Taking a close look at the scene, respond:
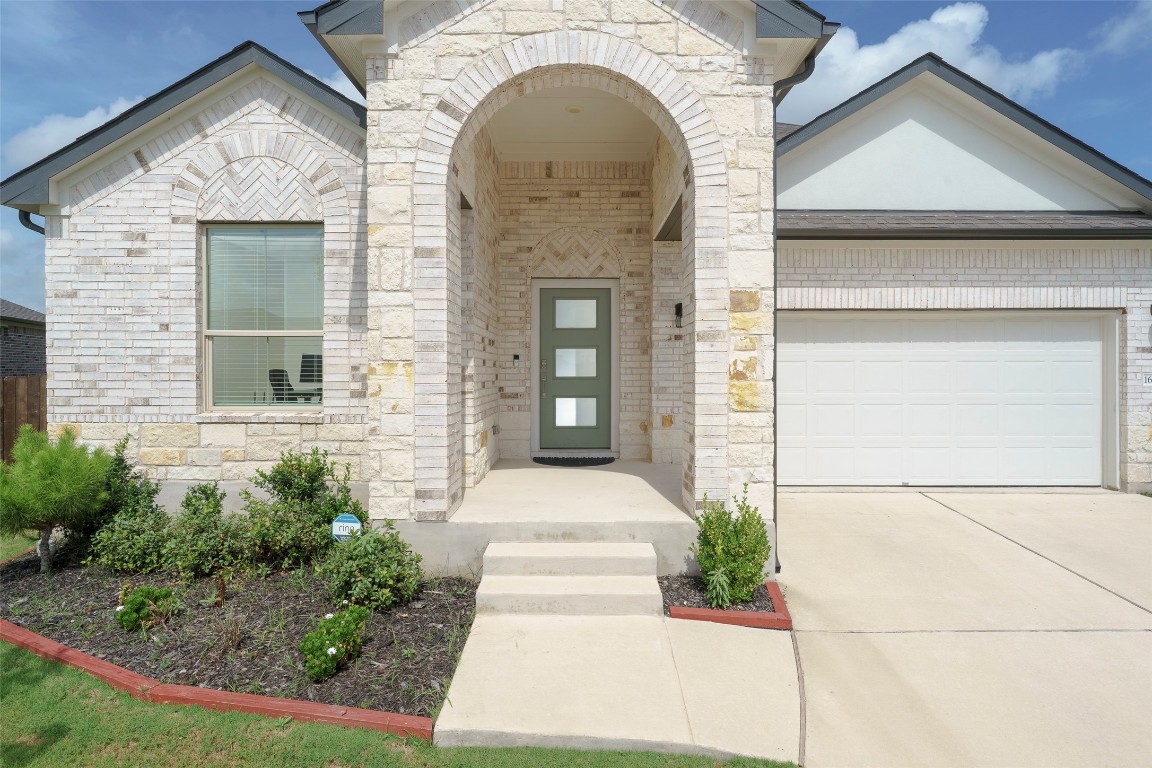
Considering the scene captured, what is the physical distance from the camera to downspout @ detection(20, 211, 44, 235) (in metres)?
5.72

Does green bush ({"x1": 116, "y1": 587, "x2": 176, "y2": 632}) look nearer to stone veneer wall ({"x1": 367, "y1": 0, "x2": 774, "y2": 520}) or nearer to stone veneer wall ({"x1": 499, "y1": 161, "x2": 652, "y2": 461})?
stone veneer wall ({"x1": 367, "y1": 0, "x2": 774, "y2": 520})

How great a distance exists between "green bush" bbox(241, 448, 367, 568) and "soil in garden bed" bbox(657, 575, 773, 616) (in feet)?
7.78

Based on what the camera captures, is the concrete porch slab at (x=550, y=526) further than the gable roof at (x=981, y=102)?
No

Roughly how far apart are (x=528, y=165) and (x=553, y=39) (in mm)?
2926

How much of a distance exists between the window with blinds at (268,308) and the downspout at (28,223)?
5.47 ft

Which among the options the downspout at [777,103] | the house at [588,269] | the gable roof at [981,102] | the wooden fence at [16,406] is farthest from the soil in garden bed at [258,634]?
the gable roof at [981,102]

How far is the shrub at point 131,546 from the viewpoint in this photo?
4.47m

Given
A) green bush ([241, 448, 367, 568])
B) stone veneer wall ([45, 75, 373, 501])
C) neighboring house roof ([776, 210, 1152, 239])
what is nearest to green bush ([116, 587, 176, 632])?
green bush ([241, 448, 367, 568])

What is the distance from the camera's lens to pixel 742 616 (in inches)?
146

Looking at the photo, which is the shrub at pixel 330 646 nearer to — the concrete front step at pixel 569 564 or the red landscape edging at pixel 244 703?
the red landscape edging at pixel 244 703

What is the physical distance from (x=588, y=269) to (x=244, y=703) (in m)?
5.71

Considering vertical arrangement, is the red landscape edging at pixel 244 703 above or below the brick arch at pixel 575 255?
below

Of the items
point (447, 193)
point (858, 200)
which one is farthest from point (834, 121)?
point (447, 193)

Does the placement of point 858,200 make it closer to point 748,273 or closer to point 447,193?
point 748,273
